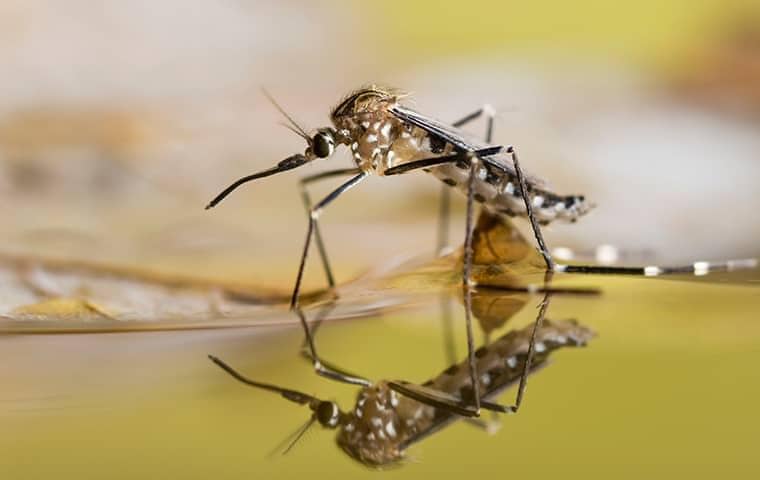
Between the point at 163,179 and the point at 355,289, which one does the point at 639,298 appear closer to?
the point at 355,289

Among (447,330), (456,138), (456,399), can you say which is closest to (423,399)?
(456,399)

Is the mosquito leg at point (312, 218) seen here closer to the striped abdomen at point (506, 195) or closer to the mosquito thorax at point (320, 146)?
the mosquito thorax at point (320, 146)

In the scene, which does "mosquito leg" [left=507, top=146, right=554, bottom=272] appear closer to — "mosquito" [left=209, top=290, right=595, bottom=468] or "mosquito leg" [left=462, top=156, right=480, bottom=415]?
"mosquito leg" [left=462, top=156, right=480, bottom=415]

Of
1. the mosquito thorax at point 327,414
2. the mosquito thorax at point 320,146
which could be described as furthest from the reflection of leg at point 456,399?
the mosquito thorax at point 320,146

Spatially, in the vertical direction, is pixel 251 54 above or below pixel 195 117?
above

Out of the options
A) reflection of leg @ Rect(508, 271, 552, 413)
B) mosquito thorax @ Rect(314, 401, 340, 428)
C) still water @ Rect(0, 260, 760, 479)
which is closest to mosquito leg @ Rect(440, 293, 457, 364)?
still water @ Rect(0, 260, 760, 479)

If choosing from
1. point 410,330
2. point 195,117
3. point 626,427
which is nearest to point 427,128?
point 410,330
